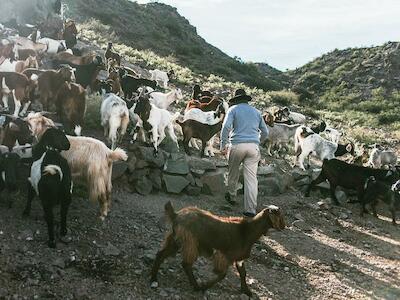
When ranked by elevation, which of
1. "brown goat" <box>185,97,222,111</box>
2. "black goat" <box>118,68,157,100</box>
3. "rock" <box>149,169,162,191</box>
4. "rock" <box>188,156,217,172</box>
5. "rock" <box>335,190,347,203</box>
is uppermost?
"black goat" <box>118,68,157,100</box>

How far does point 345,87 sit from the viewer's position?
1768 inches

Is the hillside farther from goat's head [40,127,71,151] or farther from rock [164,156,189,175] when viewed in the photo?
goat's head [40,127,71,151]

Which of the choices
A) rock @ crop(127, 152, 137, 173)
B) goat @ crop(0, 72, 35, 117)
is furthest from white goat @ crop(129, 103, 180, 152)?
goat @ crop(0, 72, 35, 117)

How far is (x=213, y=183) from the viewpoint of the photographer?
1108 cm

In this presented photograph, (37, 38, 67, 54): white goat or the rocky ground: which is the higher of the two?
(37, 38, 67, 54): white goat

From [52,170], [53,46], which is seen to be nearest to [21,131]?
[52,170]

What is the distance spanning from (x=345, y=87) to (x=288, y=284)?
39548 mm

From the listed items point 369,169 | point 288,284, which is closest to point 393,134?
point 369,169

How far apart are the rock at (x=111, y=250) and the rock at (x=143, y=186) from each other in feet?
8.89

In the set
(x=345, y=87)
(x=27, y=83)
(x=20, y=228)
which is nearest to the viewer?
(x=20, y=228)

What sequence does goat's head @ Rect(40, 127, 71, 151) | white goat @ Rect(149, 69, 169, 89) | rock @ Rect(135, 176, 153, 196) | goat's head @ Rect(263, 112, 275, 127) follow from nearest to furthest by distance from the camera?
1. goat's head @ Rect(40, 127, 71, 151)
2. rock @ Rect(135, 176, 153, 196)
3. goat's head @ Rect(263, 112, 275, 127)
4. white goat @ Rect(149, 69, 169, 89)

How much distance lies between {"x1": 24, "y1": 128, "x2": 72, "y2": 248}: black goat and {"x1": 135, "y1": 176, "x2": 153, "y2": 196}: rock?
2.62m

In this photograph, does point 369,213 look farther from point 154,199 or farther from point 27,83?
point 27,83

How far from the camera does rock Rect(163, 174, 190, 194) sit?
10.4m
